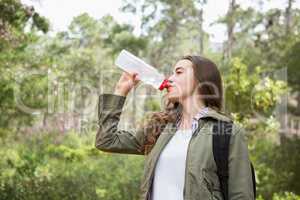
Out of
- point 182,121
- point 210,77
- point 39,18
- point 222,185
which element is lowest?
point 222,185

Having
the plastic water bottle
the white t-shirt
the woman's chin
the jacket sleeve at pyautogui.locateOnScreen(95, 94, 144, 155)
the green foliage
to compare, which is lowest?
the green foliage

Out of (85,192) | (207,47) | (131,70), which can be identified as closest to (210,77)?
(131,70)

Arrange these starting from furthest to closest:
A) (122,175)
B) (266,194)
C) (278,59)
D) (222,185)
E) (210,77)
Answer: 1. (278,59)
2. (266,194)
3. (122,175)
4. (210,77)
5. (222,185)

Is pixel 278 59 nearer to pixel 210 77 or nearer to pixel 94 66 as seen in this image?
pixel 94 66

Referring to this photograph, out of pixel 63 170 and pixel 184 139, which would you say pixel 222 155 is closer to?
pixel 184 139

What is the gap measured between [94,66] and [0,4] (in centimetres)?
120

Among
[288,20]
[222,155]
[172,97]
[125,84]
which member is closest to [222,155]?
[222,155]

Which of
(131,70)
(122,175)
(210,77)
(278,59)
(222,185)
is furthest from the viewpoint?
(278,59)

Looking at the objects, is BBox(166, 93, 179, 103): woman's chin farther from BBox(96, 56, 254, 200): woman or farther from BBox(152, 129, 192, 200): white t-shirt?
BBox(152, 129, 192, 200): white t-shirt

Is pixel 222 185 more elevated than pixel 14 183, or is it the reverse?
pixel 222 185

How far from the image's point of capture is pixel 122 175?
4.43 metres

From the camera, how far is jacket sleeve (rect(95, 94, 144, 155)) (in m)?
1.36

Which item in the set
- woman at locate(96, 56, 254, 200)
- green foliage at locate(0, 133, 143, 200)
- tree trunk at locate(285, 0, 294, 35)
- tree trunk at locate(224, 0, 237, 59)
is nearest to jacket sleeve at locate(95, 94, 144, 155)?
woman at locate(96, 56, 254, 200)

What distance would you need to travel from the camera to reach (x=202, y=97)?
53.1 inches
